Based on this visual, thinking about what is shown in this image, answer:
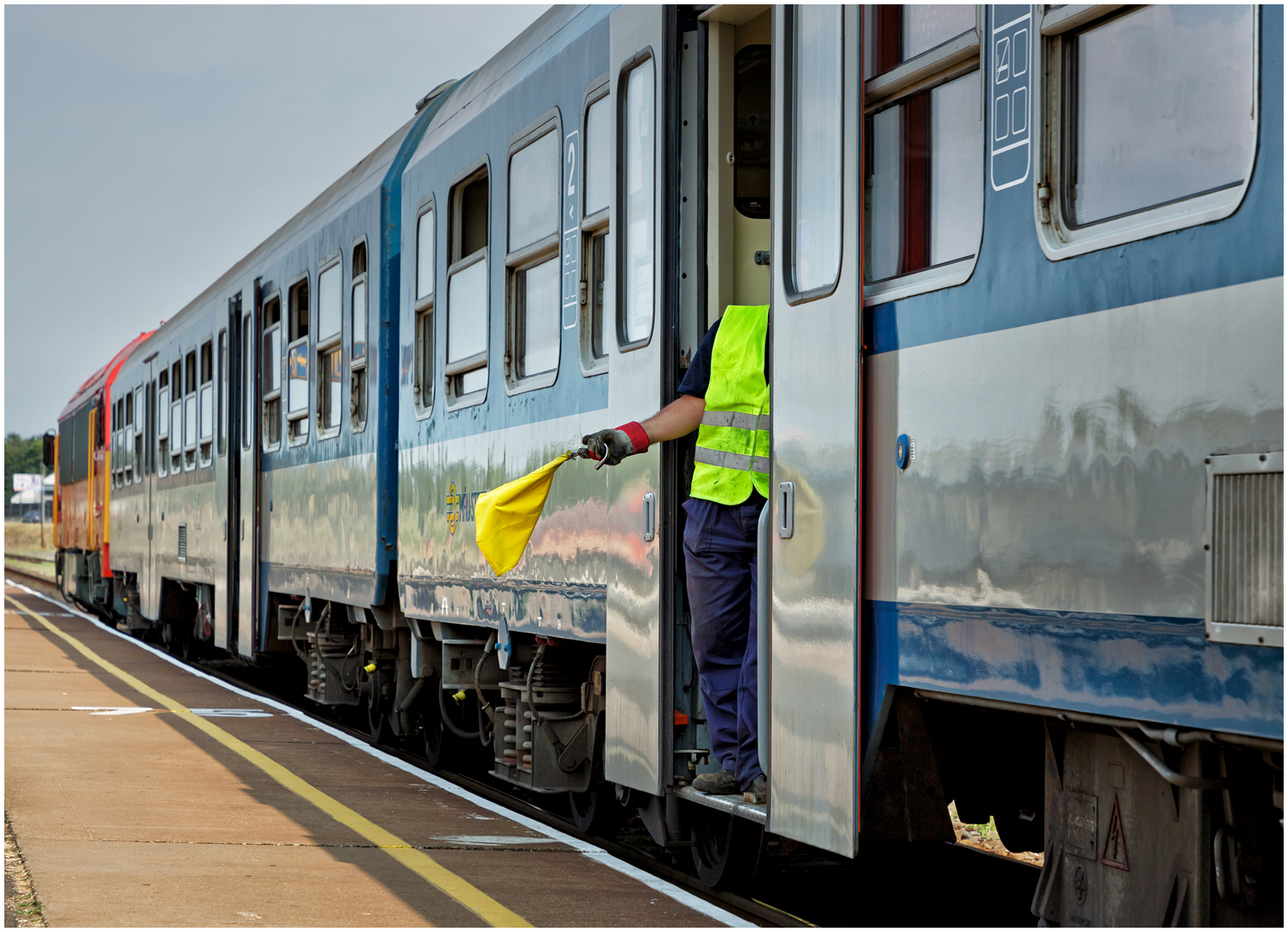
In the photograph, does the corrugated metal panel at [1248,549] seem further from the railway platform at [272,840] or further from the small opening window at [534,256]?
the small opening window at [534,256]

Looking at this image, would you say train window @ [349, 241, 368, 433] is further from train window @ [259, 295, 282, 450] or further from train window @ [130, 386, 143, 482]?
train window @ [130, 386, 143, 482]

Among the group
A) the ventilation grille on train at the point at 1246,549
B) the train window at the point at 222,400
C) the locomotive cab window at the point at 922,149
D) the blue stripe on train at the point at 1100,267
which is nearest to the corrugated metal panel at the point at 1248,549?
the ventilation grille on train at the point at 1246,549

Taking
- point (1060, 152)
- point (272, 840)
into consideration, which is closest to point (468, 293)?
point (272, 840)

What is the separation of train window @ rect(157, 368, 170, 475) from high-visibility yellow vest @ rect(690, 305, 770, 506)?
13024mm

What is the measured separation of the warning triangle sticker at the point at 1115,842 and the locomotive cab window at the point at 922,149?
1378mm

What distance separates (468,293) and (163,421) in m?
10.7

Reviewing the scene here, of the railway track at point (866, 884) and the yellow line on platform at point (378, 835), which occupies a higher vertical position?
the yellow line on platform at point (378, 835)

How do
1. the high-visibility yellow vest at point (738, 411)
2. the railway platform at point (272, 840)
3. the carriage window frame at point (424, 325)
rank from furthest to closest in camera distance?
the carriage window frame at point (424, 325) → the high-visibility yellow vest at point (738, 411) → the railway platform at point (272, 840)

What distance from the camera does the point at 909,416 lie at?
4.23 m

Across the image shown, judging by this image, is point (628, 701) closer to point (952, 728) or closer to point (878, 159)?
point (952, 728)

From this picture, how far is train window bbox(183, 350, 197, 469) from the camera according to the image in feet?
51.4

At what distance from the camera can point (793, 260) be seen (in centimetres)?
484

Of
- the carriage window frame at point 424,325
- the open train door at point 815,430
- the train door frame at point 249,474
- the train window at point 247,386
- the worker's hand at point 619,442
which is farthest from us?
the train window at point 247,386

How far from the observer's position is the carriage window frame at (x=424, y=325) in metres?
8.59
